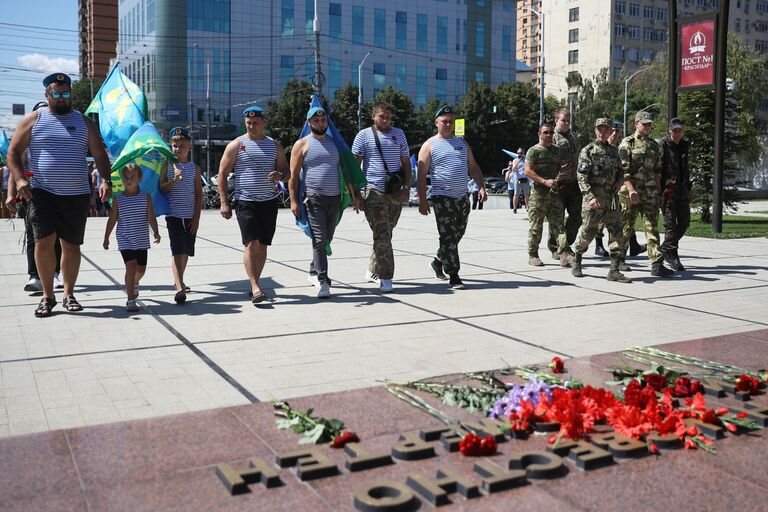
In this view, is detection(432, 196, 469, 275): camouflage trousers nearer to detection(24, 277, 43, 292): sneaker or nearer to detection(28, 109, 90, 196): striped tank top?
detection(28, 109, 90, 196): striped tank top

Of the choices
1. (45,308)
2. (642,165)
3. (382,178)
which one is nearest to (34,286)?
(45,308)

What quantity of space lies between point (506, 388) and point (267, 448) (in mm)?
1585

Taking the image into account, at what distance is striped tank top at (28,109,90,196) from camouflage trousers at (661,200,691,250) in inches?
278

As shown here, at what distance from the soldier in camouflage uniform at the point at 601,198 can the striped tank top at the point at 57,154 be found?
562 cm

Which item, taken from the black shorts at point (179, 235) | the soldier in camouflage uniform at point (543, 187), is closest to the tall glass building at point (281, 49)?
the soldier in camouflage uniform at point (543, 187)

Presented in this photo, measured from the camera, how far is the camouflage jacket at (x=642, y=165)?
10453 millimetres

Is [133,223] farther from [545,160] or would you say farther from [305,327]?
[545,160]

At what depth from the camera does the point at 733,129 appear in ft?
65.3

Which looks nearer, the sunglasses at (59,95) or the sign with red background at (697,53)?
the sunglasses at (59,95)

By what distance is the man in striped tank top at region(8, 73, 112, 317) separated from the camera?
759cm

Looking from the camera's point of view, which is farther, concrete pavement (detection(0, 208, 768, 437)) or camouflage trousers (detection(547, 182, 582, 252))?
camouflage trousers (detection(547, 182, 582, 252))

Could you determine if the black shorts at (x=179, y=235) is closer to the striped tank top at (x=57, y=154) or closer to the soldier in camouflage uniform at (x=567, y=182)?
the striped tank top at (x=57, y=154)

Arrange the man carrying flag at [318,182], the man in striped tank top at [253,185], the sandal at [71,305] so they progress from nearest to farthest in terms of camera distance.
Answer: the sandal at [71,305] < the man in striped tank top at [253,185] < the man carrying flag at [318,182]

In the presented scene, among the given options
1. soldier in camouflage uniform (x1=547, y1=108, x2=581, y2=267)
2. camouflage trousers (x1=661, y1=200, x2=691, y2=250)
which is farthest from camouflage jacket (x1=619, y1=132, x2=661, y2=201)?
soldier in camouflage uniform (x1=547, y1=108, x2=581, y2=267)
